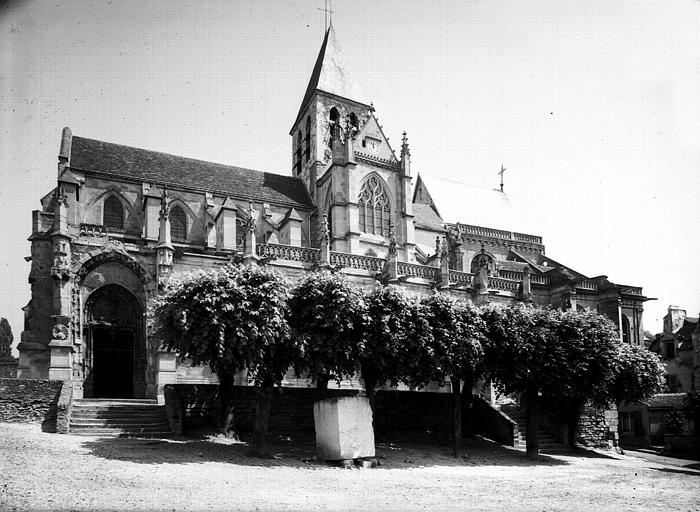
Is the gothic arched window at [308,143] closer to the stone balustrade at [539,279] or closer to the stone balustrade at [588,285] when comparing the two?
the stone balustrade at [539,279]

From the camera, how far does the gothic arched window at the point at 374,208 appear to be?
38.6m

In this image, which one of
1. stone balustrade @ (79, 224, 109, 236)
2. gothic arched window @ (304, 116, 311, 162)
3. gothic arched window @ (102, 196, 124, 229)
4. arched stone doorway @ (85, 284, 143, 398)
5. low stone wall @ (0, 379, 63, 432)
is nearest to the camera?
low stone wall @ (0, 379, 63, 432)

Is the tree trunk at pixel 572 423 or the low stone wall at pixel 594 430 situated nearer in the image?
the tree trunk at pixel 572 423

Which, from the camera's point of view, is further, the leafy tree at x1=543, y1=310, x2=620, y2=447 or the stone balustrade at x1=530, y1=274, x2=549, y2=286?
the stone balustrade at x1=530, y1=274, x2=549, y2=286

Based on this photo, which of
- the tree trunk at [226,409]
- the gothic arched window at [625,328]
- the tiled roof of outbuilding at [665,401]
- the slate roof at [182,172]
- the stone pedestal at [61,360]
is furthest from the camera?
the gothic arched window at [625,328]

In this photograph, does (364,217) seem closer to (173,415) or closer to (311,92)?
(311,92)

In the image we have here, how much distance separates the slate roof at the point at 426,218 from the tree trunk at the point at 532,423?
21589mm

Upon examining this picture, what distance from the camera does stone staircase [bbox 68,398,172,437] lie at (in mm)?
18625

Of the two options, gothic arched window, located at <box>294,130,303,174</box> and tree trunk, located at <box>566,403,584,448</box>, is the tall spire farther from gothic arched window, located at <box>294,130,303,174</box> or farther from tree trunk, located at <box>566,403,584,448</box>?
tree trunk, located at <box>566,403,584,448</box>

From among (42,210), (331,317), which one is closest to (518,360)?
(331,317)

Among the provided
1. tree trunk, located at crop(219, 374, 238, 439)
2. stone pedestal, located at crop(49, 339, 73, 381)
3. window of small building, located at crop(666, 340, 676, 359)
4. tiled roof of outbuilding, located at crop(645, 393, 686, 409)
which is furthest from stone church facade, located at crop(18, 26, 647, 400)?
window of small building, located at crop(666, 340, 676, 359)

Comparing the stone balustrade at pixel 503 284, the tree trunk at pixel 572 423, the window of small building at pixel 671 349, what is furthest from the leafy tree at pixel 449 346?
the window of small building at pixel 671 349

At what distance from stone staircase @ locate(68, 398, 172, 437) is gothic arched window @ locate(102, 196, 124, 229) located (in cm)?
1505

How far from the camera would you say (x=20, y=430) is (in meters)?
17.5
